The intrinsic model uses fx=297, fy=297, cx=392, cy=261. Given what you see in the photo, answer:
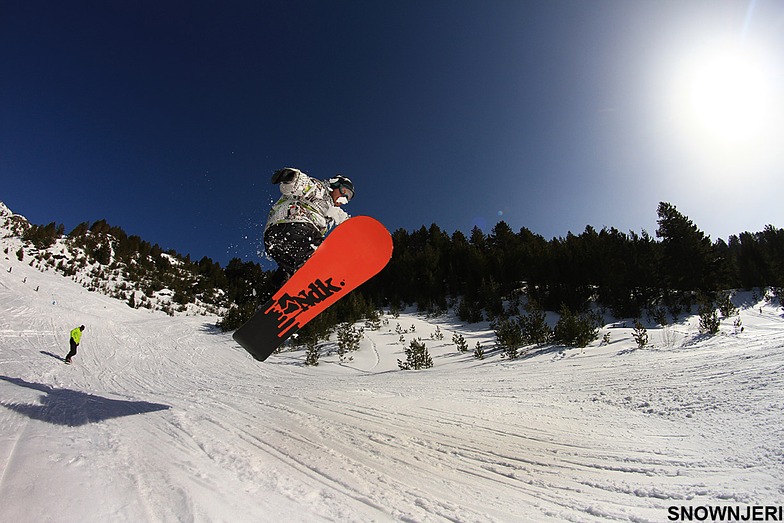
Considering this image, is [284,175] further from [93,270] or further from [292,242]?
[93,270]

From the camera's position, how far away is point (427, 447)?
74.9 inches

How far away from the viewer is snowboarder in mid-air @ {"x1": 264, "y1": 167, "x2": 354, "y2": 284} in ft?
10.5

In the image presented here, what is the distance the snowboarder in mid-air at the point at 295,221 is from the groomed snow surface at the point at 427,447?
1.54 meters

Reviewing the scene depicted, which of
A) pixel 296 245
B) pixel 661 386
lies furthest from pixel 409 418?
pixel 661 386

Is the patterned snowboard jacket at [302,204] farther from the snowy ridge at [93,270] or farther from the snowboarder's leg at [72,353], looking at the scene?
the snowy ridge at [93,270]

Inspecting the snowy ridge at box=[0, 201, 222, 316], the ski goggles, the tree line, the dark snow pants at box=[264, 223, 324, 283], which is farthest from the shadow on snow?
the snowy ridge at box=[0, 201, 222, 316]

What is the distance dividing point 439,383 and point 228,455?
2.62 meters

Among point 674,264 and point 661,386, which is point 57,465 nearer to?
point 661,386

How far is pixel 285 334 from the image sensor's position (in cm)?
324

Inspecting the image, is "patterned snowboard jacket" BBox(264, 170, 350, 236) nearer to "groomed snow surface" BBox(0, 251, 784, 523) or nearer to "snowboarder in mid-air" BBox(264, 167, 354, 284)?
"snowboarder in mid-air" BBox(264, 167, 354, 284)

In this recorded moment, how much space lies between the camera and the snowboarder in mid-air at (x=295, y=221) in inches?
126

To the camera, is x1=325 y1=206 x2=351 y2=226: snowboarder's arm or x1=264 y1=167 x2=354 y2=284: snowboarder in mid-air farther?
x1=325 y1=206 x2=351 y2=226: snowboarder's arm

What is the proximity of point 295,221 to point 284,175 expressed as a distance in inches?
20.9

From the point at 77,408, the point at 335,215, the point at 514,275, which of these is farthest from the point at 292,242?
the point at 514,275
